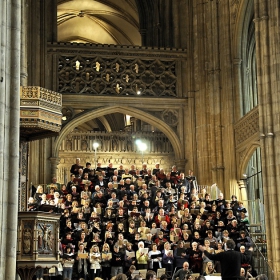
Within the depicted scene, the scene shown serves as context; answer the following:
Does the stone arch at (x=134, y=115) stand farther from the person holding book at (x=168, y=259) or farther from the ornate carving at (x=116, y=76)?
the person holding book at (x=168, y=259)

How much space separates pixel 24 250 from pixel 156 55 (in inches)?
517

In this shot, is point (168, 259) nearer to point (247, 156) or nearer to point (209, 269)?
point (209, 269)

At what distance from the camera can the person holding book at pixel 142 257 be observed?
15.0 meters

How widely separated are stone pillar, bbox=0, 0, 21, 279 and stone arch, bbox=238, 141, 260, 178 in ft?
34.2

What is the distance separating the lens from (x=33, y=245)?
1123 cm

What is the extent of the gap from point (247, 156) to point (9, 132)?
11458 millimetres

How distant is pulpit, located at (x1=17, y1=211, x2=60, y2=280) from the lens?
11164mm

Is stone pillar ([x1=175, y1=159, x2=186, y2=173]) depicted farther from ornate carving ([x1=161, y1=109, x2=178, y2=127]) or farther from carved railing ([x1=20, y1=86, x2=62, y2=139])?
carved railing ([x1=20, y1=86, x2=62, y2=139])

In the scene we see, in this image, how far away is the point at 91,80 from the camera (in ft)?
74.4

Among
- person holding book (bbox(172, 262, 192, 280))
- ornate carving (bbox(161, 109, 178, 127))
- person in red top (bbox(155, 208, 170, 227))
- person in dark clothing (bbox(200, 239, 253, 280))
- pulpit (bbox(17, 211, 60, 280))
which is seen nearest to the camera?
person in dark clothing (bbox(200, 239, 253, 280))

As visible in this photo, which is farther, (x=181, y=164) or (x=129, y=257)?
(x=181, y=164)

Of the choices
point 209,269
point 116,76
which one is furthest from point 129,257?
point 116,76

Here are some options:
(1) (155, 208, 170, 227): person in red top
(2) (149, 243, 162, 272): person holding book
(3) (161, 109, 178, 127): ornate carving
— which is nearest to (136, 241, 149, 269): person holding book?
(2) (149, 243, 162, 272): person holding book

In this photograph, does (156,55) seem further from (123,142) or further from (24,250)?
(24,250)
